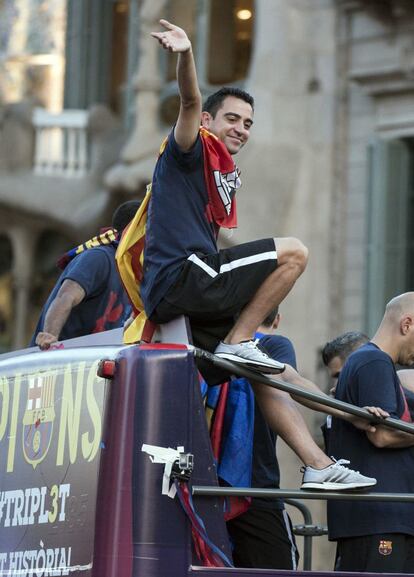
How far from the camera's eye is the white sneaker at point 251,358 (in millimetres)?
6656

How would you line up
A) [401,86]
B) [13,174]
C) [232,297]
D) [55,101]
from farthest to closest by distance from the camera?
[55,101]
[13,174]
[401,86]
[232,297]

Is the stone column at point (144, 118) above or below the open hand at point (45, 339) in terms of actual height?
above

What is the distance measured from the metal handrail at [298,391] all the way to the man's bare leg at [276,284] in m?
0.29

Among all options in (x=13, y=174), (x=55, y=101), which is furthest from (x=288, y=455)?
(x=55, y=101)

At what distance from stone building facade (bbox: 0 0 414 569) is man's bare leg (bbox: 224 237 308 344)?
10.1m

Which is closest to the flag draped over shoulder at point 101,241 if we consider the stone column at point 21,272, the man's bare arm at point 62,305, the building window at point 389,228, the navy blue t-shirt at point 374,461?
the man's bare arm at point 62,305

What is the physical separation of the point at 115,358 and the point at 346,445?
119 centimetres

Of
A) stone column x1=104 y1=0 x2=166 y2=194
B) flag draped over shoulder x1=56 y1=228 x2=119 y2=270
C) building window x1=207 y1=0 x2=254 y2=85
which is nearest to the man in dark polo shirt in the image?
flag draped over shoulder x1=56 y1=228 x2=119 y2=270

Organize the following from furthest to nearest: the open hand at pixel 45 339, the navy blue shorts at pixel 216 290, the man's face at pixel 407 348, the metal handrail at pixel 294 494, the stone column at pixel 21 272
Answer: the stone column at pixel 21 272, the open hand at pixel 45 339, the man's face at pixel 407 348, the navy blue shorts at pixel 216 290, the metal handrail at pixel 294 494

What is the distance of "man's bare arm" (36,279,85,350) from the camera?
8.98 m

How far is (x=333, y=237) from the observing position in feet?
63.6

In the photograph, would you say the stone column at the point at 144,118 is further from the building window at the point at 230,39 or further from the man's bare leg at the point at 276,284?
the man's bare leg at the point at 276,284

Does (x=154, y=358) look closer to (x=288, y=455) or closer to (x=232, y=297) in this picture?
(x=232, y=297)

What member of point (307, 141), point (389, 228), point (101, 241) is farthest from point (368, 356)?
point (307, 141)
